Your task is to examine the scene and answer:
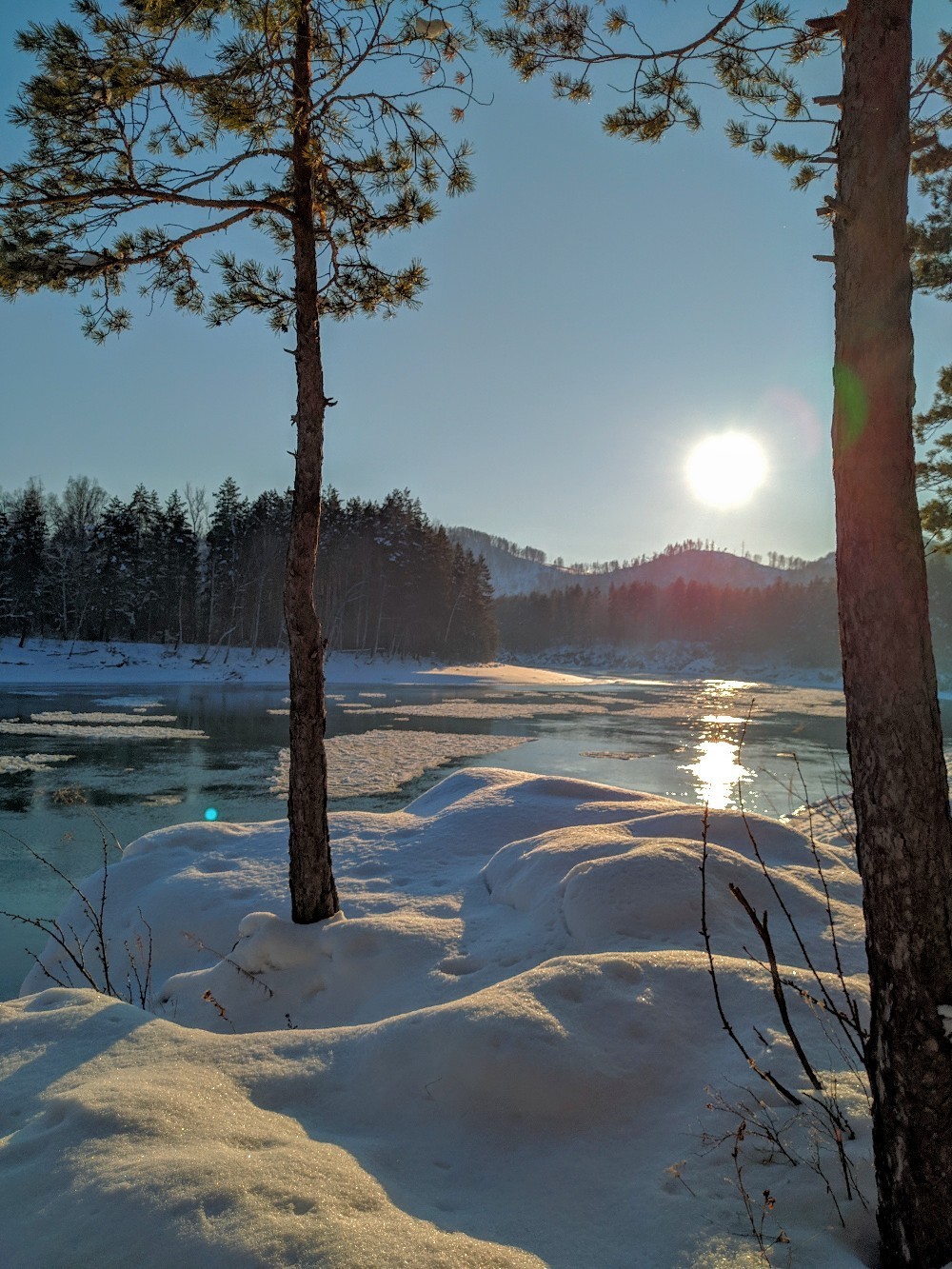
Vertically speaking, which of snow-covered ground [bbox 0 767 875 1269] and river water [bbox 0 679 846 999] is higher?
snow-covered ground [bbox 0 767 875 1269]

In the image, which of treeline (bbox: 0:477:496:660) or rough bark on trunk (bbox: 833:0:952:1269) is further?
treeline (bbox: 0:477:496:660)

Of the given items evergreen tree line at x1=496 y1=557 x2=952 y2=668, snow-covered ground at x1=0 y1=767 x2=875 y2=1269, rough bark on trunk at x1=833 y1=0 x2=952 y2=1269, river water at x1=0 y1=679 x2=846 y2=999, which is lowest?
river water at x1=0 y1=679 x2=846 y2=999

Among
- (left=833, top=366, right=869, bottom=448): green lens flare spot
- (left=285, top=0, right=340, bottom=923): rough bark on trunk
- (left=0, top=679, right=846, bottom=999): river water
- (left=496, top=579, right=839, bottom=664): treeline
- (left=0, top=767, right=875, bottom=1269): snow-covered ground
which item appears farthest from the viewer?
(left=496, top=579, right=839, bottom=664): treeline

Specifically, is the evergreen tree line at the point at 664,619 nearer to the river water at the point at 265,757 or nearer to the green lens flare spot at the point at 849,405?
A: the river water at the point at 265,757

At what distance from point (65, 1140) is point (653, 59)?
17.4ft

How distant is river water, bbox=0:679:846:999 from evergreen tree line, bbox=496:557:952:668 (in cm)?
5441

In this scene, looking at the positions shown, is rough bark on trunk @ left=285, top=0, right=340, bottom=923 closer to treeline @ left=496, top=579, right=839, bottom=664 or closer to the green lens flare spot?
the green lens flare spot

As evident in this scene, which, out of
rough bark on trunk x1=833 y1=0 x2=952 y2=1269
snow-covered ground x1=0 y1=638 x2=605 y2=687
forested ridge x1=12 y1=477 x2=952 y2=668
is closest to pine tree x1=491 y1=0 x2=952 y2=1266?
rough bark on trunk x1=833 y1=0 x2=952 y2=1269

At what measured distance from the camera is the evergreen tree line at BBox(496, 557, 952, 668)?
282ft

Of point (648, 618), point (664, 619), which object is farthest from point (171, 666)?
point (664, 619)

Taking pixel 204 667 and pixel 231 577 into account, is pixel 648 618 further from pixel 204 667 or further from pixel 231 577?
pixel 204 667

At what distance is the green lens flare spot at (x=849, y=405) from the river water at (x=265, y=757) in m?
1.09

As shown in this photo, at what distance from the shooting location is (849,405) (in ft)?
7.47

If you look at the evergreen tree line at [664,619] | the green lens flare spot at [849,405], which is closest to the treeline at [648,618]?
the evergreen tree line at [664,619]
